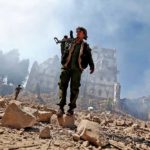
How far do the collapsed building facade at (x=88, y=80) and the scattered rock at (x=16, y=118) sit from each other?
224 feet

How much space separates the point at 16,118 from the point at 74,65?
6.09ft

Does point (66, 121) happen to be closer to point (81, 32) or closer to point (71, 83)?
point (71, 83)

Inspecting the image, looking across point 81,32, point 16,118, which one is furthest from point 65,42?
point 16,118

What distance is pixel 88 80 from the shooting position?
276 ft

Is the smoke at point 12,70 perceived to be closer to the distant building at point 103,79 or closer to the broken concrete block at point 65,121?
the distant building at point 103,79

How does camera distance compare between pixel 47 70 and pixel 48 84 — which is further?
pixel 47 70

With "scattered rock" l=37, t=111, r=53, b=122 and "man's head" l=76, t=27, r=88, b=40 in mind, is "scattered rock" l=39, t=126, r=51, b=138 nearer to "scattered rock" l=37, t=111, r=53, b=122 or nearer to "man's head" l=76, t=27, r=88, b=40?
"scattered rock" l=37, t=111, r=53, b=122

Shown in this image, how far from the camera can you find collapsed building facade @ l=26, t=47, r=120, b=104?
7925 cm

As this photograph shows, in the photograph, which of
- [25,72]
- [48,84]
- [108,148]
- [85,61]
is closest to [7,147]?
[108,148]

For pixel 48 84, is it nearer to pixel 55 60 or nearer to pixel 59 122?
pixel 55 60

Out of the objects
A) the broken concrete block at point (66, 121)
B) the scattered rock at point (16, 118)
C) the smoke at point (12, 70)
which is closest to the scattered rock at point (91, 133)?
the scattered rock at point (16, 118)

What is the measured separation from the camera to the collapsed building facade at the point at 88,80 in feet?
260

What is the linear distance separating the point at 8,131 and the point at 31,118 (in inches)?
22.0

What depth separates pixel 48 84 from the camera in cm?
8138
